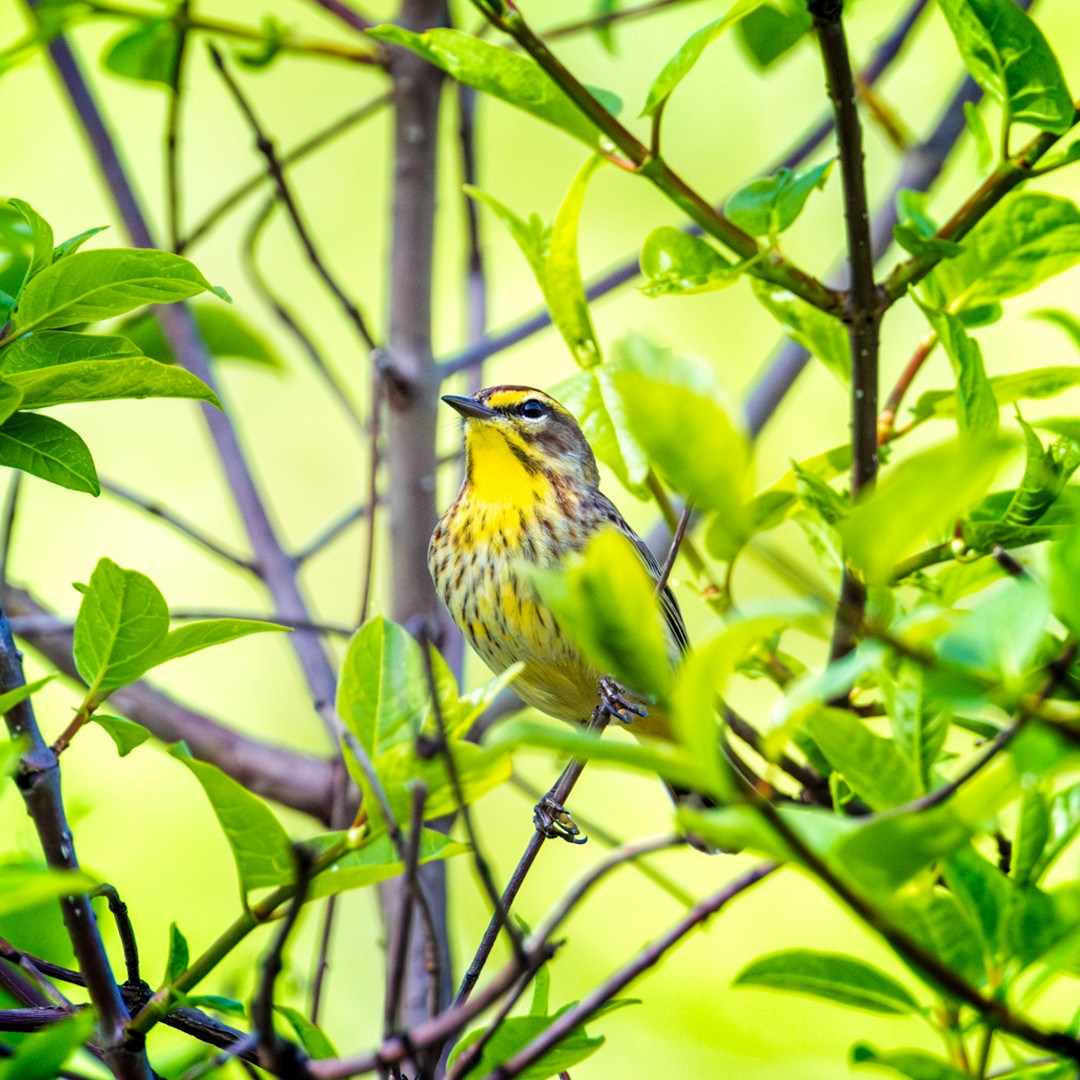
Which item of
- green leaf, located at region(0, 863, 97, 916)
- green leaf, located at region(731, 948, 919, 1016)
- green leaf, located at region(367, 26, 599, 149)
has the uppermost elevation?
green leaf, located at region(367, 26, 599, 149)

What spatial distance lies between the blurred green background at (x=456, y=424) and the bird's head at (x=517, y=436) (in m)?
0.72

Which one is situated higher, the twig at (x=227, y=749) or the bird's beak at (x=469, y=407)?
the bird's beak at (x=469, y=407)

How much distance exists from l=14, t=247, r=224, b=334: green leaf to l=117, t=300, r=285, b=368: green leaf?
5.46 feet

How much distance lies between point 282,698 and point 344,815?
3.13 metres

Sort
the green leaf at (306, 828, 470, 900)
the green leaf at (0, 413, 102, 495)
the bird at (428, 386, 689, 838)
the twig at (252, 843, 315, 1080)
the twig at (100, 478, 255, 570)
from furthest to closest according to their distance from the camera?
the bird at (428, 386, 689, 838), the twig at (100, 478, 255, 570), the green leaf at (0, 413, 102, 495), the green leaf at (306, 828, 470, 900), the twig at (252, 843, 315, 1080)

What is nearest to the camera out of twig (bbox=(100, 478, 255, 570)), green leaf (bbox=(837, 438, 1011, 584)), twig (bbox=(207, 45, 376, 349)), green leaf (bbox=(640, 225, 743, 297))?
green leaf (bbox=(837, 438, 1011, 584))

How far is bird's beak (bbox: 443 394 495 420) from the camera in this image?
10.6ft

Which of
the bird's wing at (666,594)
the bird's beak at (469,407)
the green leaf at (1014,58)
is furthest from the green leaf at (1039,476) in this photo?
the bird's beak at (469,407)

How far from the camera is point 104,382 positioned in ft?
4.29

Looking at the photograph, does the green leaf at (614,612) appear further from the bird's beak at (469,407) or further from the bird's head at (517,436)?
the bird's head at (517,436)

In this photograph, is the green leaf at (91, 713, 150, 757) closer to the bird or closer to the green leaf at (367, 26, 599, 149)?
the green leaf at (367, 26, 599, 149)

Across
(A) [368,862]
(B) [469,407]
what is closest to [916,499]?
(A) [368,862]

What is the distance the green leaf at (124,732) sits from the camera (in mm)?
1354

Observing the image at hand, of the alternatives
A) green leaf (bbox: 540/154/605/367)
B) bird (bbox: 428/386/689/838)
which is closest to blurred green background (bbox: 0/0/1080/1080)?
bird (bbox: 428/386/689/838)
